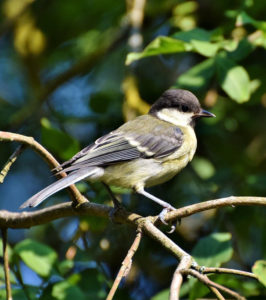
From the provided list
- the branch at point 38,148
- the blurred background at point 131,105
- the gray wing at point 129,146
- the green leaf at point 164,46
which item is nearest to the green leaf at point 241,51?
the blurred background at point 131,105

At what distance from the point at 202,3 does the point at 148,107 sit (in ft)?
3.07

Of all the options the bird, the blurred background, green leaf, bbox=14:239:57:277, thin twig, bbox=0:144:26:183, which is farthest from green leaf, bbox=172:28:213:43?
green leaf, bbox=14:239:57:277

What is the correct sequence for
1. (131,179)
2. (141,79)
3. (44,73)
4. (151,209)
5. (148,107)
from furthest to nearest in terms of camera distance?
Result: (44,73), (141,79), (148,107), (151,209), (131,179)

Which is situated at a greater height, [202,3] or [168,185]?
[202,3]

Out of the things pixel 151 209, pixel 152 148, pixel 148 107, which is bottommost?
pixel 151 209

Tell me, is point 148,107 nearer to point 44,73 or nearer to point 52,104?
point 52,104

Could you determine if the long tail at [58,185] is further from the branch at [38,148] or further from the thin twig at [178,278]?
the thin twig at [178,278]

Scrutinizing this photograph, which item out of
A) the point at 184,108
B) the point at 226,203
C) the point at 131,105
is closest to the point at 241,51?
the point at 184,108

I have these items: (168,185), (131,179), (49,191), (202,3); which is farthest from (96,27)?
(49,191)

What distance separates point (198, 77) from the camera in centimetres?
270

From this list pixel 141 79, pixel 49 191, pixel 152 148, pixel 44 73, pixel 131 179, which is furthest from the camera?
pixel 44 73

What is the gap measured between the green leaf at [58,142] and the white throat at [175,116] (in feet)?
2.64

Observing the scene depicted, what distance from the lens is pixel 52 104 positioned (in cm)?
388

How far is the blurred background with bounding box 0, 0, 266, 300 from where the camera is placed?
253 centimetres
